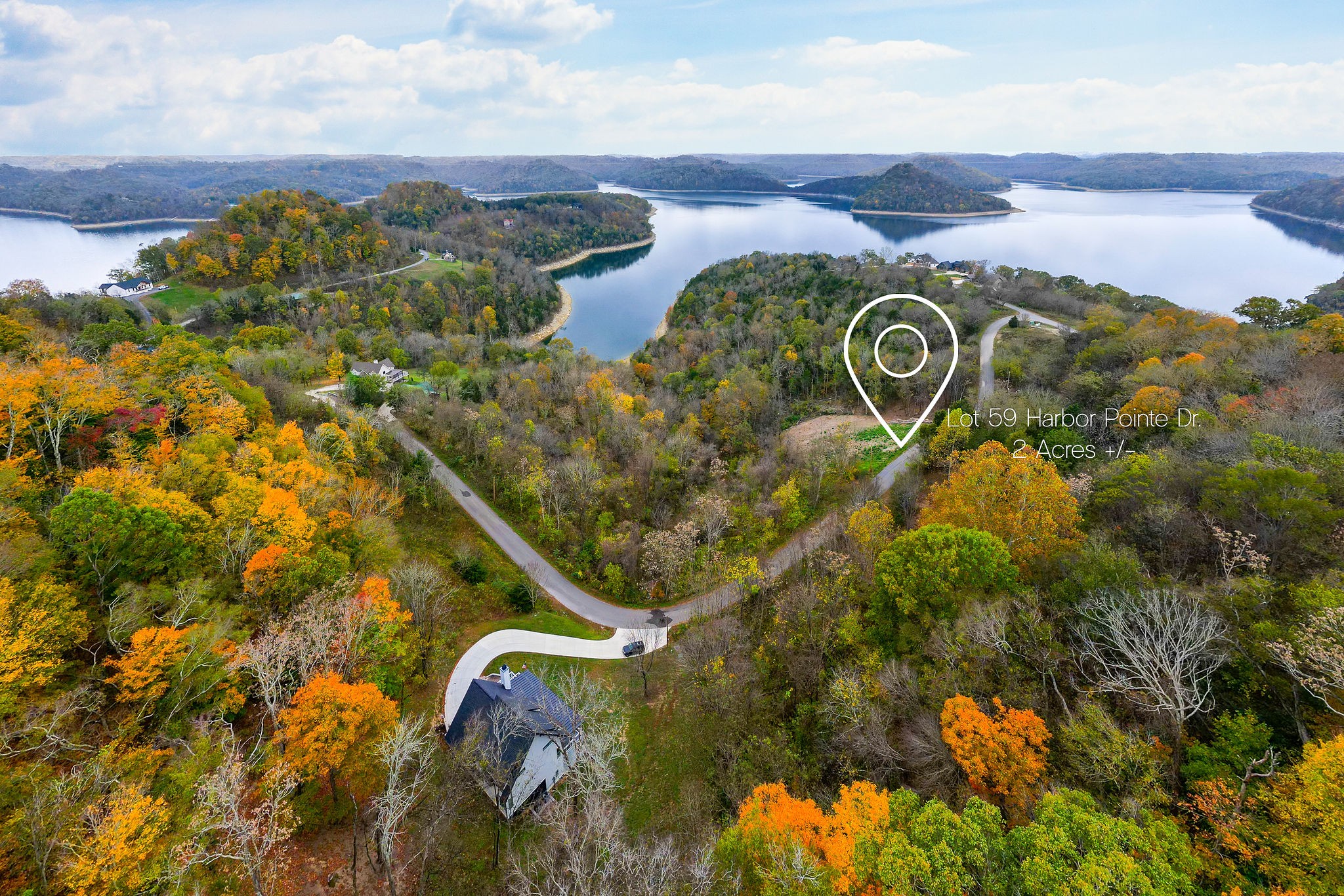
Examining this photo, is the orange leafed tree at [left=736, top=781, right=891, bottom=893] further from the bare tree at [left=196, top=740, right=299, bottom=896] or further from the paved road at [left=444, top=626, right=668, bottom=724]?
the paved road at [left=444, top=626, right=668, bottom=724]

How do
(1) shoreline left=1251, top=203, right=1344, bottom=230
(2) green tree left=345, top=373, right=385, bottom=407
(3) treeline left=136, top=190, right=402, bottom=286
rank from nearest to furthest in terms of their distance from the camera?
(2) green tree left=345, top=373, right=385, bottom=407 → (3) treeline left=136, top=190, right=402, bottom=286 → (1) shoreline left=1251, top=203, right=1344, bottom=230

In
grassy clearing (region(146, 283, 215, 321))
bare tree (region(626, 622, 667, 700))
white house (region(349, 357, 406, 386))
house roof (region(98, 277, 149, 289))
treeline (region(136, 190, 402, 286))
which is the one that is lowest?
bare tree (region(626, 622, 667, 700))

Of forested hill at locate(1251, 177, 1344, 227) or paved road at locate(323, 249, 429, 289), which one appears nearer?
paved road at locate(323, 249, 429, 289)

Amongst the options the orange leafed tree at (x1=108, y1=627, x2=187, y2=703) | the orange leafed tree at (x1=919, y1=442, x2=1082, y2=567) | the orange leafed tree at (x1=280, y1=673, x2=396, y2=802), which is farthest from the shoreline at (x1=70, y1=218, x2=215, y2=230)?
the orange leafed tree at (x1=919, y1=442, x2=1082, y2=567)

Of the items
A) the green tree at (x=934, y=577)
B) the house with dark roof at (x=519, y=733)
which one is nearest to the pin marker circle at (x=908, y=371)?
the green tree at (x=934, y=577)

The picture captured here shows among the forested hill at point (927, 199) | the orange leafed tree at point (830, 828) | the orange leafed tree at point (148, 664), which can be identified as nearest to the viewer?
the orange leafed tree at point (830, 828)

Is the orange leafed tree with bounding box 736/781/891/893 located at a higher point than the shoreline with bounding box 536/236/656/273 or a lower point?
lower

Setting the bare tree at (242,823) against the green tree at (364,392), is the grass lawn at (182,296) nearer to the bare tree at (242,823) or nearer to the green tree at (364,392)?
the green tree at (364,392)
